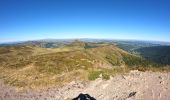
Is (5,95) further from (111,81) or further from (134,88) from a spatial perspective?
(134,88)

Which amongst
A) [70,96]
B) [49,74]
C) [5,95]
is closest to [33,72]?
[49,74]

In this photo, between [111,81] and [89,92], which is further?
[111,81]

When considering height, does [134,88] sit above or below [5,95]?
above

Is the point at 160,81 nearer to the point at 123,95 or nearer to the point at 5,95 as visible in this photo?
the point at 123,95

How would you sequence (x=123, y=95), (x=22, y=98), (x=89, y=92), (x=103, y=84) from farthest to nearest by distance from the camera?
(x=22, y=98) → (x=103, y=84) → (x=89, y=92) → (x=123, y=95)

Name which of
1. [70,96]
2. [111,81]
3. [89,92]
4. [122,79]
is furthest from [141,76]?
[70,96]

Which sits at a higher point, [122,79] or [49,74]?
[122,79]

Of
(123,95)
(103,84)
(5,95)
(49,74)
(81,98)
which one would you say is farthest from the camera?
(49,74)

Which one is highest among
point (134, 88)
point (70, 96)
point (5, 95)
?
point (134, 88)

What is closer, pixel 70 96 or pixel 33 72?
pixel 70 96
